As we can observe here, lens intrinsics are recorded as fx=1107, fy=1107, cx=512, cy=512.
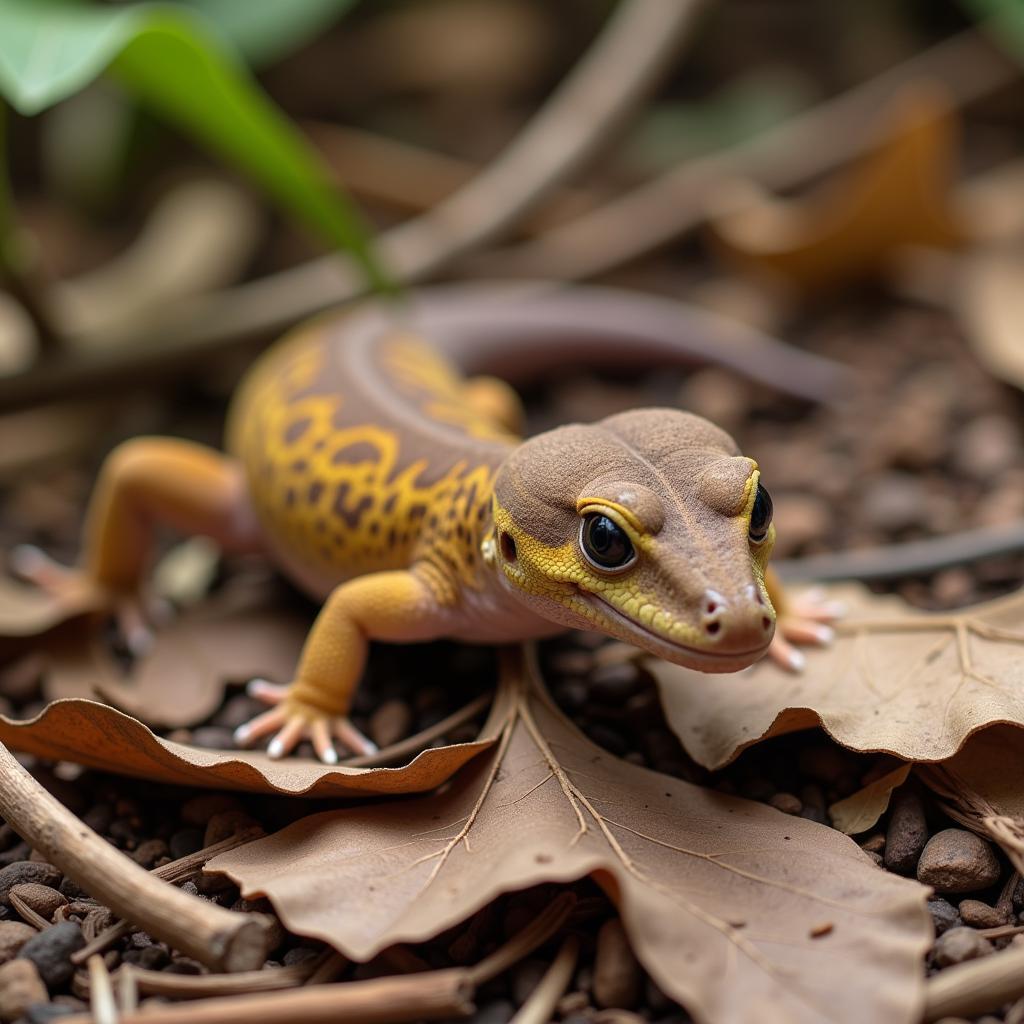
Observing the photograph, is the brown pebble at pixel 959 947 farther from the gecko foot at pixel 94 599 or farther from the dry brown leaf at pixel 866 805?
the gecko foot at pixel 94 599

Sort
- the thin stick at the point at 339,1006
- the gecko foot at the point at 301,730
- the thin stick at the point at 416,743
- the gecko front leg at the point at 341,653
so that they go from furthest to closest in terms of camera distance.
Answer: the gecko front leg at the point at 341,653 → the gecko foot at the point at 301,730 → the thin stick at the point at 416,743 → the thin stick at the point at 339,1006

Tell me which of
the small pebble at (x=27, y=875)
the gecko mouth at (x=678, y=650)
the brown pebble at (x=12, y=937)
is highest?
the gecko mouth at (x=678, y=650)

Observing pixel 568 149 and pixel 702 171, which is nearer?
pixel 568 149

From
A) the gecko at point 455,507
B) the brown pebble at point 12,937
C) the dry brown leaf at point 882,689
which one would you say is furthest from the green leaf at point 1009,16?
the brown pebble at point 12,937

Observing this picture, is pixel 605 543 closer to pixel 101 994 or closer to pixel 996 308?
pixel 101 994

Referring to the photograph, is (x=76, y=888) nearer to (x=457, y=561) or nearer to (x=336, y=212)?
(x=457, y=561)

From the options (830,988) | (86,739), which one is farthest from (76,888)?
(830,988)
